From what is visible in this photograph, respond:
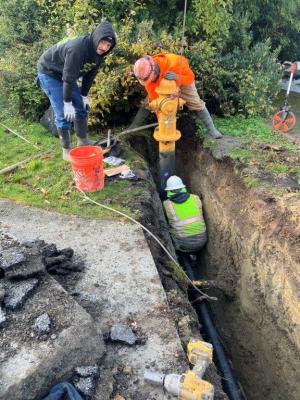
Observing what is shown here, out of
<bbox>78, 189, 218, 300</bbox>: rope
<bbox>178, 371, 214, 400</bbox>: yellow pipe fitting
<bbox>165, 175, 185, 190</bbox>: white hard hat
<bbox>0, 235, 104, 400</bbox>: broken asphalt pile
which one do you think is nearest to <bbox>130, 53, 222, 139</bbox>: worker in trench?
<bbox>165, 175, 185, 190</bbox>: white hard hat

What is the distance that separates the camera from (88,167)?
5242 millimetres

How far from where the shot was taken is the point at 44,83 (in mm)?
5812

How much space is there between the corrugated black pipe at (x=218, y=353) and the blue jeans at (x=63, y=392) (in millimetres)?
1942

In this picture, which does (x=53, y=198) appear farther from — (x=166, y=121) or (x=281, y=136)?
(x=281, y=136)

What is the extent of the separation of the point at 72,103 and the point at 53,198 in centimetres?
150

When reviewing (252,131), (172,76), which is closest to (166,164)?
(172,76)

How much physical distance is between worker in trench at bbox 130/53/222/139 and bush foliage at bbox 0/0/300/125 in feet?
2.93

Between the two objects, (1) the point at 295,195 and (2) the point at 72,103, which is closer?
(1) the point at 295,195

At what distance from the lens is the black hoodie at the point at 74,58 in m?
5.03

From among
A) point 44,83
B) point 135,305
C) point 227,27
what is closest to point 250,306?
point 135,305

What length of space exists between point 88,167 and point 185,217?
1783 millimetres

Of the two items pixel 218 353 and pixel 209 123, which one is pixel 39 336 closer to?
pixel 218 353

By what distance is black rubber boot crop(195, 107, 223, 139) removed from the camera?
21.9ft

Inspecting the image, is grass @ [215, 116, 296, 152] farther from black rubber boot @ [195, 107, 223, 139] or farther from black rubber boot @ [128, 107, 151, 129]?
black rubber boot @ [128, 107, 151, 129]
